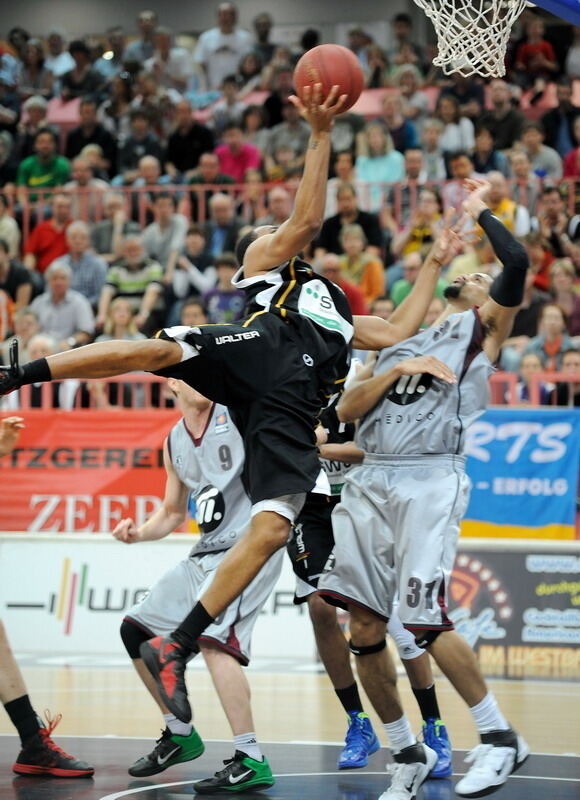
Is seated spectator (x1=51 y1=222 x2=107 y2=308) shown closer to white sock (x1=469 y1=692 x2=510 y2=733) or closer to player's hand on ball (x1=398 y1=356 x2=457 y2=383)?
player's hand on ball (x1=398 y1=356 x2=457 y2=383)

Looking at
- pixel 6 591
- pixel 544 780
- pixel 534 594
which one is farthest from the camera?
pixel 6 591

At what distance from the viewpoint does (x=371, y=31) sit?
70.2 ft

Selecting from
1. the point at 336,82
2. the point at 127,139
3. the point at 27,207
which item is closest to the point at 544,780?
the point at 336,82

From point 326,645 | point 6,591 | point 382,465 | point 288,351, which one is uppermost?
point 288,351

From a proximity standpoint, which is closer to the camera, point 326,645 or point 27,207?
point 326,645

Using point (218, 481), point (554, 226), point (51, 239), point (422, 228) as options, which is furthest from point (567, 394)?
point (51, 239)

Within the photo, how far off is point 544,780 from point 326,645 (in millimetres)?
1338

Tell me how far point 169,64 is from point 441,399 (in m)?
15.0

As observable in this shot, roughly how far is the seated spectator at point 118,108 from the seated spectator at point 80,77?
0.82 m

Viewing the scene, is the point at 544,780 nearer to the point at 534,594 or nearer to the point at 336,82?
the point at 336,82

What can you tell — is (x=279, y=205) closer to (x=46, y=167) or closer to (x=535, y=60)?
(x=46, y=167)

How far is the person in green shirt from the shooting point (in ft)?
56.1

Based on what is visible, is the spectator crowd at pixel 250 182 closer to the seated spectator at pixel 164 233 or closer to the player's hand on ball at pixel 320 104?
the seated spectator at pixel 164 233

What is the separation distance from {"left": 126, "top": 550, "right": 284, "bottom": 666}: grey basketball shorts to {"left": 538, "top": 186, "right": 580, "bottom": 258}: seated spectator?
8077mm
